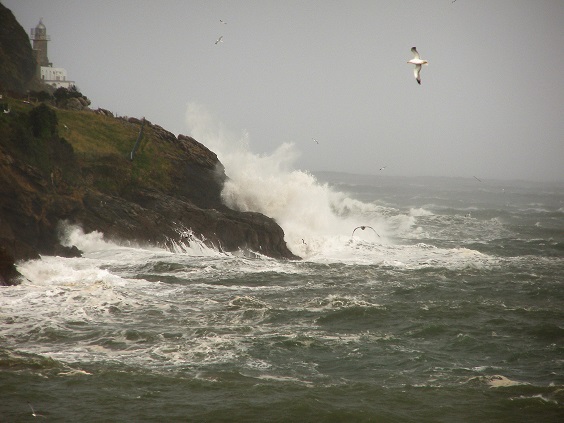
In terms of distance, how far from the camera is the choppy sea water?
596 inches

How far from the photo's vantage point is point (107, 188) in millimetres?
35031

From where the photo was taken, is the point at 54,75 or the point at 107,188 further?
the point at 54,75

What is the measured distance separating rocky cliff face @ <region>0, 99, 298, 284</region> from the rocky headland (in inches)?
2.0

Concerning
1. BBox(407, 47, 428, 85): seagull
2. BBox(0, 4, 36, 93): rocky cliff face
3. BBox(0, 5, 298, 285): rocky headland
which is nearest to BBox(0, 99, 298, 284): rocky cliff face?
BBox(0, 5, 298, 285): rocky headland

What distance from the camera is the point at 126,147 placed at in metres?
38.8

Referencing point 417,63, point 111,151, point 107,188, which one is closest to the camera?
point 417,63

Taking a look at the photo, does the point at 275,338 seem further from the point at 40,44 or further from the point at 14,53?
the point at 40,44

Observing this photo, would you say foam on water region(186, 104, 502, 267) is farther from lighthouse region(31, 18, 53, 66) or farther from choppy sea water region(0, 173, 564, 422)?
lighthouse region(31, 18, 53, 66)

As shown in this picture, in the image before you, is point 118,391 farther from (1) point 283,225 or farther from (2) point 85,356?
(1) point 283,225

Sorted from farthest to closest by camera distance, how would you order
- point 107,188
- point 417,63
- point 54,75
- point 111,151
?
point 54,75 < point 111,151 < point 107,188 < point 417,63

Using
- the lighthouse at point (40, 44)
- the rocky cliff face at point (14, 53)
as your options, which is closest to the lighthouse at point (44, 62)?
the lighthouse at point (40, 44)

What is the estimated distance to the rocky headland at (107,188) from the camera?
2861 centimetres

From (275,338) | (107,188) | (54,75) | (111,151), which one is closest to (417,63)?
(275,338)

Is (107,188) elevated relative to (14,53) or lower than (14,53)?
lower
